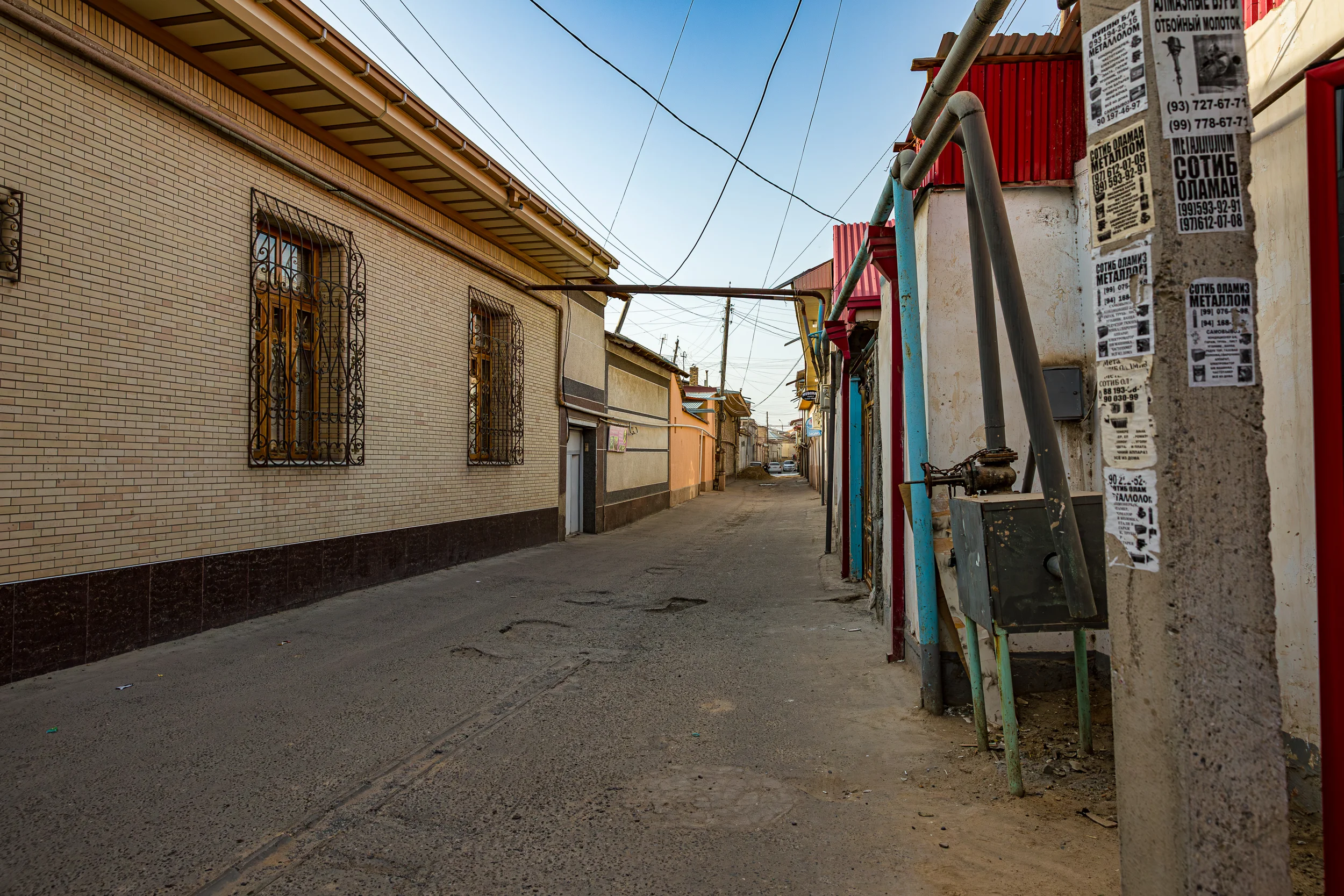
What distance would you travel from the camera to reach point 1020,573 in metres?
3.24

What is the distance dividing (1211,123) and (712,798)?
9.87 feet

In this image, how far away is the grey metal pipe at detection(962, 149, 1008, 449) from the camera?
11.4 feet

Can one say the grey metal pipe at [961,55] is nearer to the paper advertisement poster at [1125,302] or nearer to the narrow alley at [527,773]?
the paper advertisement poster at [1125,302]

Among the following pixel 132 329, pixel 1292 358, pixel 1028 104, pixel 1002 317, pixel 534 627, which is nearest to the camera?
pixel 1292 358

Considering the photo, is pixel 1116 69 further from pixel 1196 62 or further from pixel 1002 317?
pixel 1002 317

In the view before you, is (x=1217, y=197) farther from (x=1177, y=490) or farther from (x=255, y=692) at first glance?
(x=255, y=692)

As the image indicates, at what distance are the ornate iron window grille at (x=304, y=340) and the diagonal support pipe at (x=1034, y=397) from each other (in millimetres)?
6550

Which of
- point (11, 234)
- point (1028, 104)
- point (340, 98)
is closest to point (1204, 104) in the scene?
point (1028, 104)

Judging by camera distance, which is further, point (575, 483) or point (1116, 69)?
point (575, 483)

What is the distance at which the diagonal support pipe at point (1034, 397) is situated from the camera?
10.1 ft

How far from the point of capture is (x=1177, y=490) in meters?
1.71

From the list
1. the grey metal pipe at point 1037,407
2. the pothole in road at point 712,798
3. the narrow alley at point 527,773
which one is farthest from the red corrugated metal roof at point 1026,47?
the pothole in road at point 712,798

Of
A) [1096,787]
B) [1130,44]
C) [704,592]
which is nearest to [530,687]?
[1096,787]

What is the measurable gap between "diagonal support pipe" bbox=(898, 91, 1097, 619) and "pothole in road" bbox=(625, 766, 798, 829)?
1.56 meters
